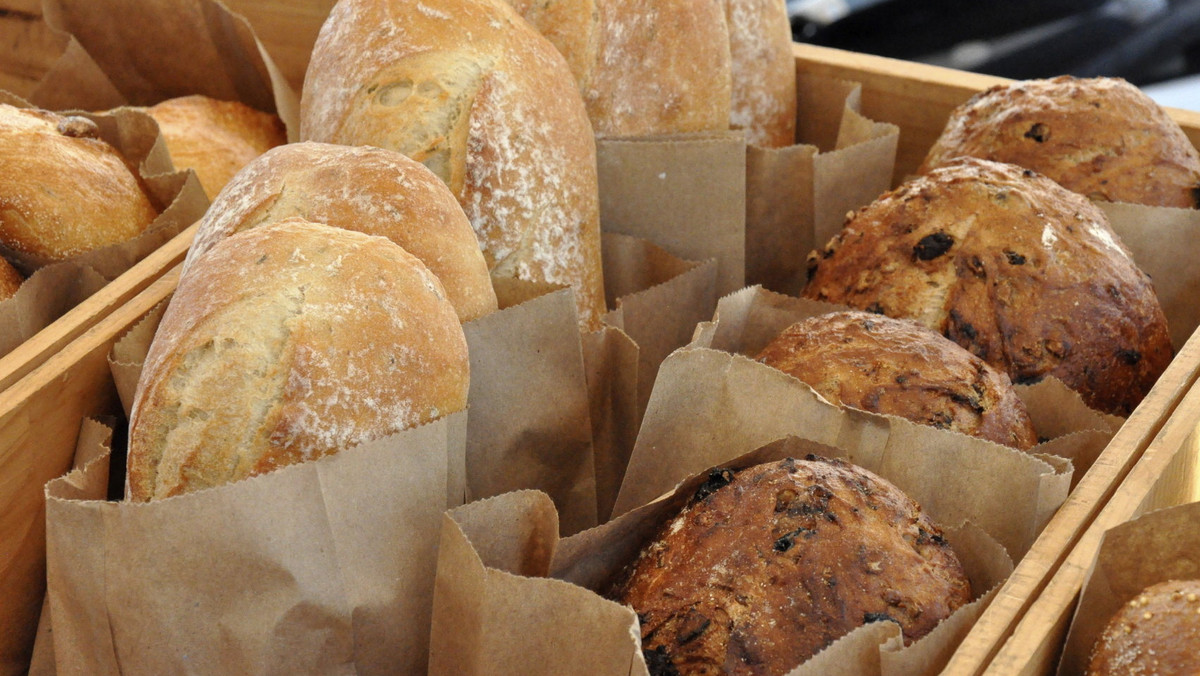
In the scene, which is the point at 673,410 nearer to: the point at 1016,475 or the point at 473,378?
the point at 473,378

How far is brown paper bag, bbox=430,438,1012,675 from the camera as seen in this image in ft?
2.86

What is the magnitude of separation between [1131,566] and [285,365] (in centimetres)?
77

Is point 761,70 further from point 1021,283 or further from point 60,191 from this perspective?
point 60,191

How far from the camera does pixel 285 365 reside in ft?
3.29

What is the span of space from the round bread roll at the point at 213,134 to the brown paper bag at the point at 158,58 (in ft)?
0.18

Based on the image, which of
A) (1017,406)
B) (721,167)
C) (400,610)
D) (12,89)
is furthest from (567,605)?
(12,89)

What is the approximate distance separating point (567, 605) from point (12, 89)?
6.53 ft

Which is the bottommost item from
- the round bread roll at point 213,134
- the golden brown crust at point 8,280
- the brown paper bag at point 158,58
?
the golden brown crust at point 8,280

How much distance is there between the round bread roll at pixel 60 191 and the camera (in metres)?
1.48

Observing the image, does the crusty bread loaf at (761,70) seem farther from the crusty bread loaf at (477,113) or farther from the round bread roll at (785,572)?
the round bread roll at (785,572)

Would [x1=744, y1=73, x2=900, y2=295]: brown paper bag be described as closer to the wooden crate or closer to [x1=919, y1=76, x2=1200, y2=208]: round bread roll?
[x1=919, y1=76, x2=1200, y2=208]: round bread roll

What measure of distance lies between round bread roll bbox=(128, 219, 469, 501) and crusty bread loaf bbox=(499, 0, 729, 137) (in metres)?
0.68

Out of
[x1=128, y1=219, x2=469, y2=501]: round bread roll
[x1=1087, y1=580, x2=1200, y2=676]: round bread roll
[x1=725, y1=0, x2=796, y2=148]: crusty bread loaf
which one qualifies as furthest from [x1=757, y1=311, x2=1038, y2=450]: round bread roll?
[x1=725, y1=0, x2=796, y2=148]: crusty bread loaf

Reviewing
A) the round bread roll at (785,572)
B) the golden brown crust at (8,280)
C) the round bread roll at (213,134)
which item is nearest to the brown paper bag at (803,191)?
the round bread roll at (785,572)
